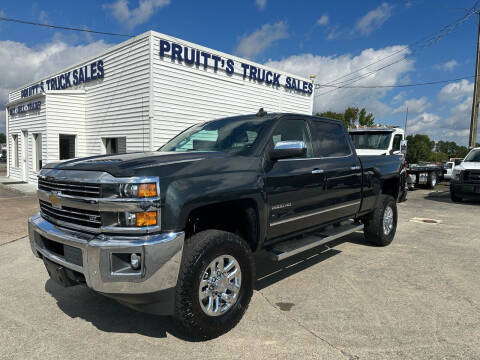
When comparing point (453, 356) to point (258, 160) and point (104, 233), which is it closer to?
point (258, 160)

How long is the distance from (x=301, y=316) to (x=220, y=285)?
914 millimetres

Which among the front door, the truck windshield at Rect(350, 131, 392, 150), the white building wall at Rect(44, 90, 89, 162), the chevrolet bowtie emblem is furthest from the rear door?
the front door

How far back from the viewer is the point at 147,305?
8.71 feet

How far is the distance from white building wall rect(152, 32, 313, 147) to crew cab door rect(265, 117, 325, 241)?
7510mm

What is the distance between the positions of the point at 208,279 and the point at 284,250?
1.09m

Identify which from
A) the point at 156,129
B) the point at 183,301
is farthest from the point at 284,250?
the point at 156,129

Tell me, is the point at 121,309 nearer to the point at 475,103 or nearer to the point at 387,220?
the point at 387,220

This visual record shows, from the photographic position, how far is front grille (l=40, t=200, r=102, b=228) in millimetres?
2686

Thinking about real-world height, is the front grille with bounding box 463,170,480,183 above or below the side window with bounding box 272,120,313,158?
below

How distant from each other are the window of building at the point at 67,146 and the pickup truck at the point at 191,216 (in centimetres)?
1131

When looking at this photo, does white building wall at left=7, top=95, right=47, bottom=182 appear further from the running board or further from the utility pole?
the utility pole

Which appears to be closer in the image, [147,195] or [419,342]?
[147,195]

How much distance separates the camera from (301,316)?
3.35 metres

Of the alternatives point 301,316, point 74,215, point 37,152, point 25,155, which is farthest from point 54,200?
point 25,155
